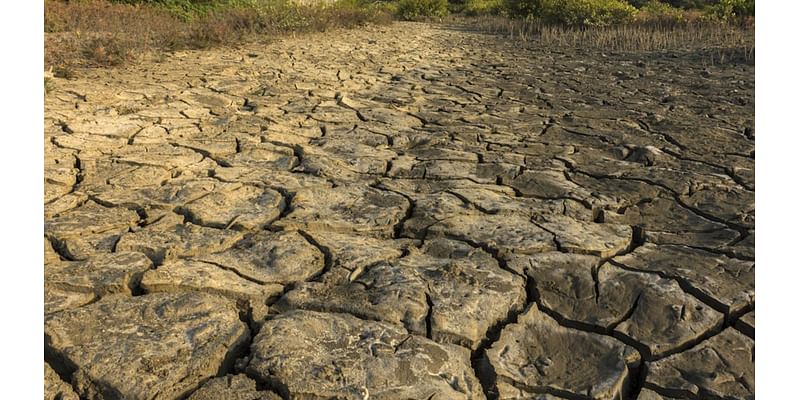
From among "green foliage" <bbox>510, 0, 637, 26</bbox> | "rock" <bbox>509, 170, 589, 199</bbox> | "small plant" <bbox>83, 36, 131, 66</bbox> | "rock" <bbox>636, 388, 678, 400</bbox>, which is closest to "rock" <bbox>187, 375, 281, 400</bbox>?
"rock" <bbox>636, 388, 678, 400</bbox>

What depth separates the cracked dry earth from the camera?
1.78 metres

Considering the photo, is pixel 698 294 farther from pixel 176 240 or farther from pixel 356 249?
pixel 176 240

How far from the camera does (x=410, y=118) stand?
5199mm

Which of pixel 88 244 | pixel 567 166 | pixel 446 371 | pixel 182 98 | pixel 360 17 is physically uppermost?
pixel 360 17

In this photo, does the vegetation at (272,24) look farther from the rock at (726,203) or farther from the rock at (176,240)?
the rock at (726,203)

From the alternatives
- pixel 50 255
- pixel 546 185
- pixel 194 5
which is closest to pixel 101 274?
pixel 50 255

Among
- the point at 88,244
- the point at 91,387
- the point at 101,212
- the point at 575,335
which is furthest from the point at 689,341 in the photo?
the point at 101,212

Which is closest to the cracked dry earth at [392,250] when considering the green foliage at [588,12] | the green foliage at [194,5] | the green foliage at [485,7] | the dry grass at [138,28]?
the dry grass at [138,28]

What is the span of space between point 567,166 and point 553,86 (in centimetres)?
321

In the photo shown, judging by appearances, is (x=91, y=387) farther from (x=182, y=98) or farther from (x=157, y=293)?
(x=182, y=98)

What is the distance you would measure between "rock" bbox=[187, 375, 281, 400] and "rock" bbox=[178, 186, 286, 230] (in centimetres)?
119

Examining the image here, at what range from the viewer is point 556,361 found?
1.89 metres

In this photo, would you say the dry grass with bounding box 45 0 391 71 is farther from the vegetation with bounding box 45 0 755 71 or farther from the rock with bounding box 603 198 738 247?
the rock with bounding box 603 198 738 247

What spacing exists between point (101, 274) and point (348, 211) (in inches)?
47.3
